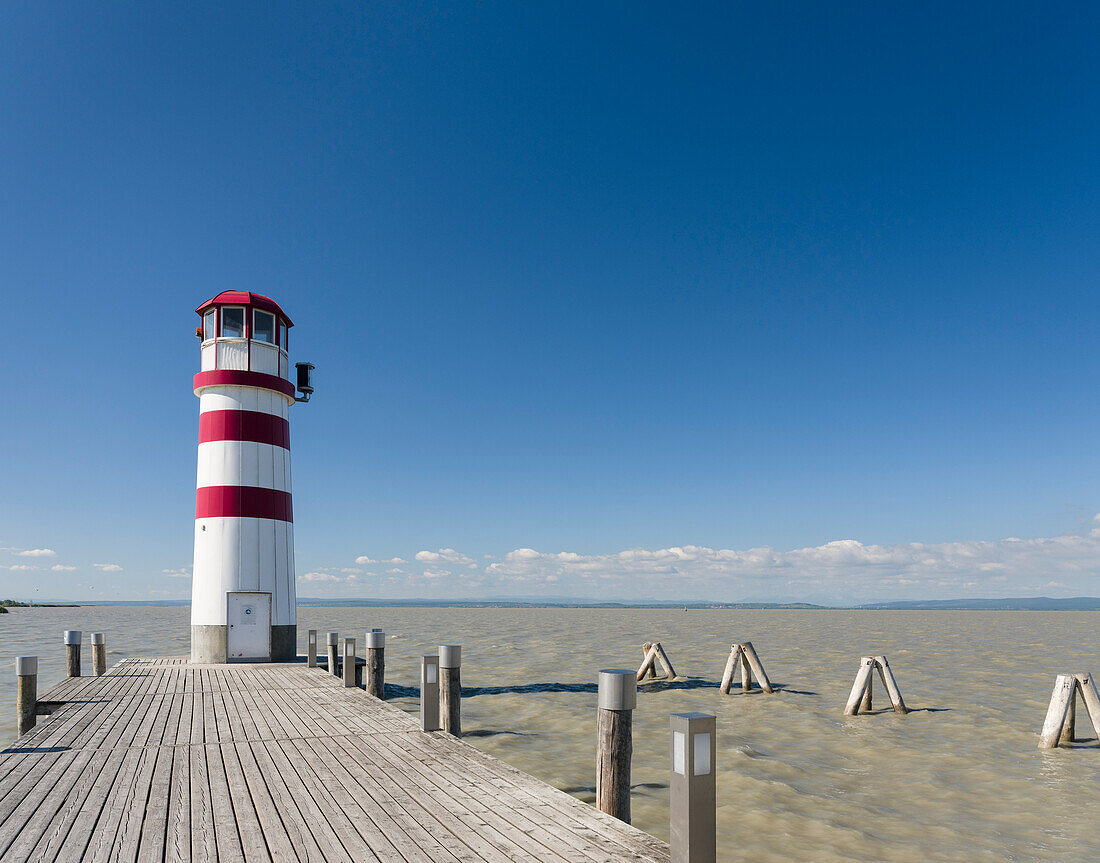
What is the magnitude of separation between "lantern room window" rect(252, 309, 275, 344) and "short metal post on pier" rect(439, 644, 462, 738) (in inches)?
459

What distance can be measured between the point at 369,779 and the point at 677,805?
12.0 ft

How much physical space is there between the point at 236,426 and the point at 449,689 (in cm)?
1064

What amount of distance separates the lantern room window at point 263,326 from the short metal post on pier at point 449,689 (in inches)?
459

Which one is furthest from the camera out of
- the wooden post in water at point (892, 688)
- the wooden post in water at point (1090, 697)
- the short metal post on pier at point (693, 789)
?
the wooden post in water at point (892, 688)

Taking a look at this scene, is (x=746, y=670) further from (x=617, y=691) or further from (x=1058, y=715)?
(x=617, y=691)

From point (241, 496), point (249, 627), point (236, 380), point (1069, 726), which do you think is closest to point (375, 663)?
point (249, 627)

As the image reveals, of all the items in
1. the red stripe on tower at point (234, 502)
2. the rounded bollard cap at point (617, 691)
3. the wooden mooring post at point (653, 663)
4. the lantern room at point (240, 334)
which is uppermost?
the lantern room at point (240, 334)

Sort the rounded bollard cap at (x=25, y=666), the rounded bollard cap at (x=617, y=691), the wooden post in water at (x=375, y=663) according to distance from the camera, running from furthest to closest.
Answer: the wooden post in water at (x=375, y=663) < the rounded bollard cap at (x=25, y=666) < the rounded bollard cap at (x=617, y=691)

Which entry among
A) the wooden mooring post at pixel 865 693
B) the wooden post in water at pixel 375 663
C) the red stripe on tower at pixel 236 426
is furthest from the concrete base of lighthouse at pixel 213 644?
the wooden mooring post at pixel 865 693

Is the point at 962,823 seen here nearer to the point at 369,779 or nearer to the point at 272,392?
the point at 369,779

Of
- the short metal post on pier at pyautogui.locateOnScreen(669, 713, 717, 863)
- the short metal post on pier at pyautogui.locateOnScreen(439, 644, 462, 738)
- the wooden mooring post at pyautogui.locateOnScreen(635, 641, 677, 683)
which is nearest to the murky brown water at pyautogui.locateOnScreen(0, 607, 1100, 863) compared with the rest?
the wooden mooring post at pyautogui.locateOnScreen(635, 641, 677, 683)

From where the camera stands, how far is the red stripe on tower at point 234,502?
1733 cm

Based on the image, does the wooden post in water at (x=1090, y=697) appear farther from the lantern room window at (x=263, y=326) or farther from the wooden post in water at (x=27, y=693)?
the lantern room window at (x=263, y=326)

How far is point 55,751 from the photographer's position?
8.46 m
